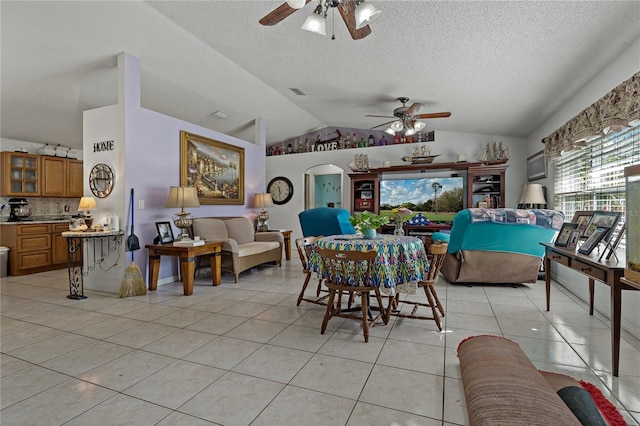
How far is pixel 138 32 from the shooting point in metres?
3.57

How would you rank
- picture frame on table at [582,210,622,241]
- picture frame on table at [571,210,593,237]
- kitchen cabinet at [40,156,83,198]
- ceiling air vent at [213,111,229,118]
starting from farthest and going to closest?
ceiling air vent at [213,111,229,118], kitchen cabinet at [40,156,83,198], picture frame on table at [571,210,593,237], picture frame on table at [582,210,622,241]

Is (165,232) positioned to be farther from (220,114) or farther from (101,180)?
(220,114)

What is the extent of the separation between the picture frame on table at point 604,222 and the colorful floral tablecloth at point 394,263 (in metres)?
1.32

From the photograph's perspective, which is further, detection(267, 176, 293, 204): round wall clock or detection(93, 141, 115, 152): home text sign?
detection(267, 176, 293, 204): round wall clock

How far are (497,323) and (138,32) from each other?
15.8ft

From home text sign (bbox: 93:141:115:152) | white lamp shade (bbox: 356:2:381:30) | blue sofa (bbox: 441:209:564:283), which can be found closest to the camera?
white lamp shade (bbox: 356:2:381:30)

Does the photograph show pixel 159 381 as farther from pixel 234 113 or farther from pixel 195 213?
pixel 234 113

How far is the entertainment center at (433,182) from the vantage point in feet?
20.7

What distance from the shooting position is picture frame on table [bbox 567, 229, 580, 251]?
2730 millimetres

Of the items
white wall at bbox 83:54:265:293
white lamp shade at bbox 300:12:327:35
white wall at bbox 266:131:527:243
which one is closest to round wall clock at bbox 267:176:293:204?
white wall at bbox 266:131:527:243

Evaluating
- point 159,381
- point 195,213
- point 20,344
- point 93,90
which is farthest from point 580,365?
point 93,90

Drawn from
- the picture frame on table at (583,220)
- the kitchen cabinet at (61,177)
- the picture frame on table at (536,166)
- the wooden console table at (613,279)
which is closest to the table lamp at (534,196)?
the picture frame on table at (536,166)

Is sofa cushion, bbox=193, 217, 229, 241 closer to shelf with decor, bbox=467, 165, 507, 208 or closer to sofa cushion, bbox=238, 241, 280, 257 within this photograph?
sofa cushion, bbox=238, 241, 280, 257

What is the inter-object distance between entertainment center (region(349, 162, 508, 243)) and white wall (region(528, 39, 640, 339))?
146 centimetres
